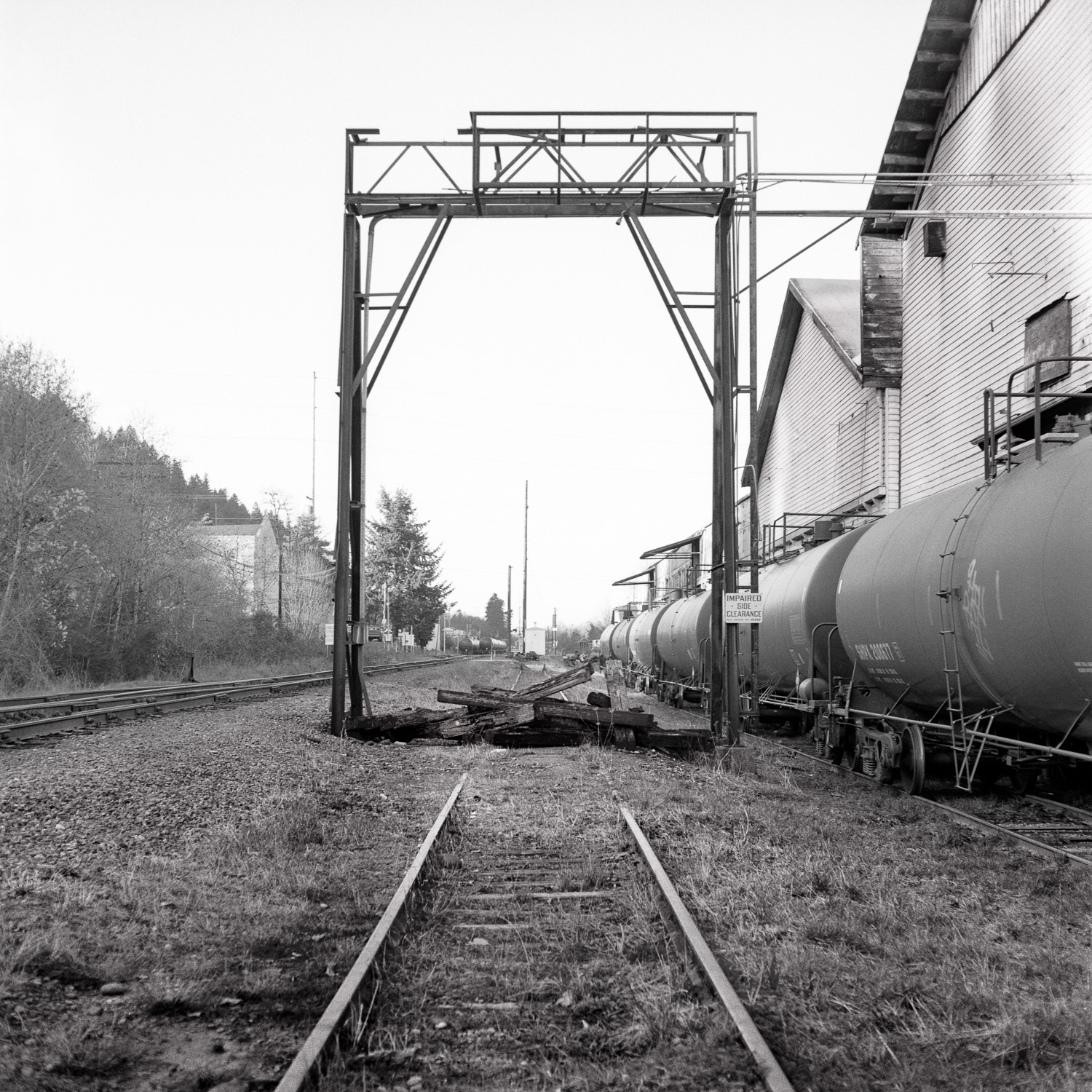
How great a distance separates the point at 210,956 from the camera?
17.3 feet

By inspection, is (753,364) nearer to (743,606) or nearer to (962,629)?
(743,606)

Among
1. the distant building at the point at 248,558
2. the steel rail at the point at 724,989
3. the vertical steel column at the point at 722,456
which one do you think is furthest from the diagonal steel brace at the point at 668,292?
the distant building at the point at 248,558

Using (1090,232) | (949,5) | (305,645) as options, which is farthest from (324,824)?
(305,645)

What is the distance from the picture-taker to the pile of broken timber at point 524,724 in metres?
15.2

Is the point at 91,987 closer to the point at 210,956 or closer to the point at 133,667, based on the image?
the point at 210,956

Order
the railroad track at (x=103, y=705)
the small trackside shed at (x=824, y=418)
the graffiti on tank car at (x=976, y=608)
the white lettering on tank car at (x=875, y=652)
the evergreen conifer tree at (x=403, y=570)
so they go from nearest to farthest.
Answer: the graffiti on tank car at (x=976, y=608)
the white lettering on tank car at (x=875, y=652)
the railroad track at (x=103, y=705)
the small trackside shed at (x=824, y=418)
the evergreen conifer tree at (x=403, y=570)

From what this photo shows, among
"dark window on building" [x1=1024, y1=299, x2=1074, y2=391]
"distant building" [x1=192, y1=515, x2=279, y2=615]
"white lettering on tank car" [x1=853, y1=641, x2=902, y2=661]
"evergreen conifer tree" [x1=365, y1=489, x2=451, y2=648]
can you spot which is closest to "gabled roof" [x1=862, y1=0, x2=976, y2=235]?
"dark window on building" [x1=1024, y1=299, x2=1074, y2=391]

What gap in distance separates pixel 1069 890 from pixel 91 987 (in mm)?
5800

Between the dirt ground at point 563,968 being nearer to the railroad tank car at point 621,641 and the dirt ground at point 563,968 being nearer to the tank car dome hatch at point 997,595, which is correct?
the tank car dome hatch at point 997,595

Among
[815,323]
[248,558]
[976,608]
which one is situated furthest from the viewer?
[248,558]

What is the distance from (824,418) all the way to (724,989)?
1022 inches

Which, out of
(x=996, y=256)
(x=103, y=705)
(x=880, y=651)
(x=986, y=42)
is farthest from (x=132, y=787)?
(x=986, y=42)

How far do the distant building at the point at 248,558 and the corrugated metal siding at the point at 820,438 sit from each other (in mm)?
25603

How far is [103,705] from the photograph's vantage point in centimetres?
2020
